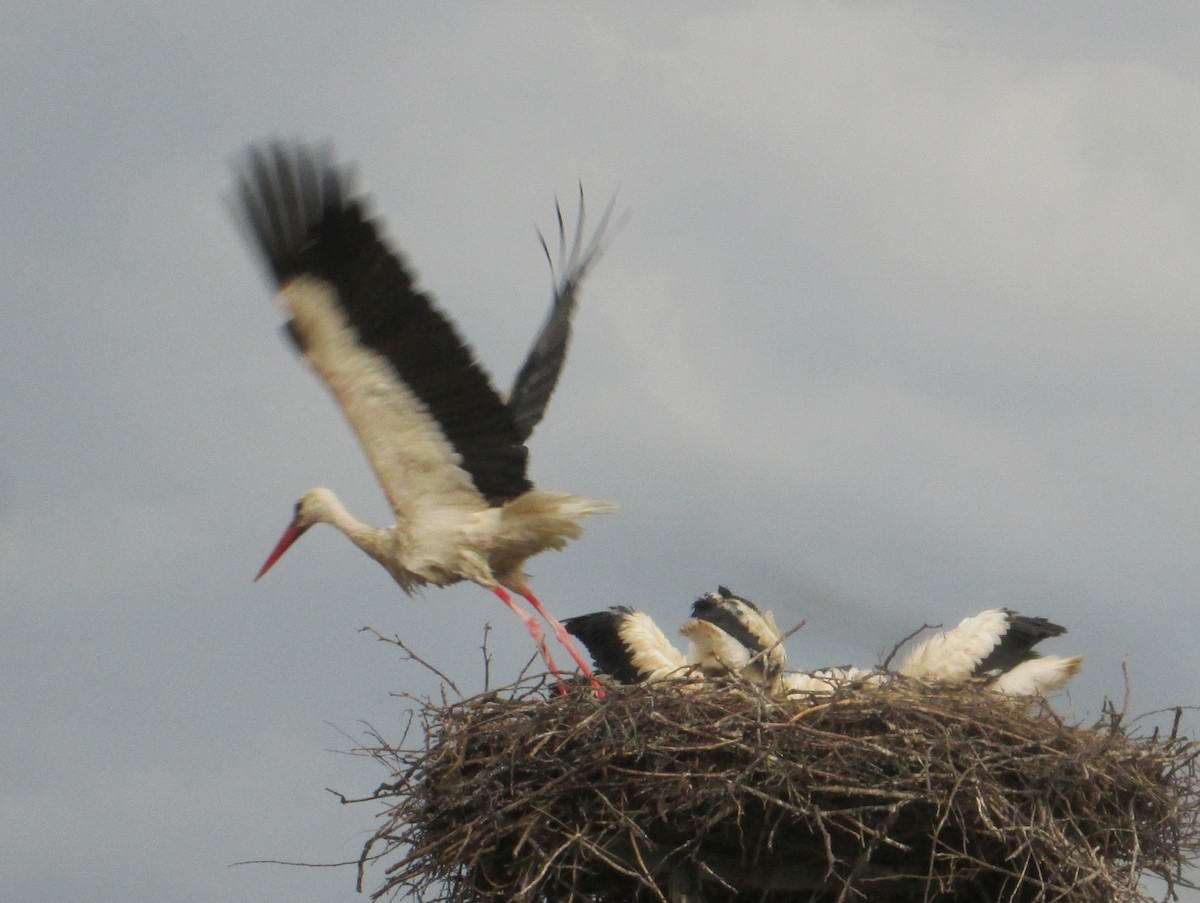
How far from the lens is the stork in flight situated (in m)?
7.10

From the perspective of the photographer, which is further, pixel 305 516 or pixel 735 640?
pixel 305 516

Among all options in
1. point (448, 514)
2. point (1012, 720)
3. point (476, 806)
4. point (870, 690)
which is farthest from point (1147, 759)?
point (448, 514)

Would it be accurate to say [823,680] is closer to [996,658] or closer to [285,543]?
[996,658]

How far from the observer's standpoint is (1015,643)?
839 cm

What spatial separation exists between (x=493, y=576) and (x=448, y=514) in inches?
17.0

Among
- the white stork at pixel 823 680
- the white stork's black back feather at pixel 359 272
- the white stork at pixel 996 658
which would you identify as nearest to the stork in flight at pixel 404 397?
the white stork's black back feather at pixel 359 272

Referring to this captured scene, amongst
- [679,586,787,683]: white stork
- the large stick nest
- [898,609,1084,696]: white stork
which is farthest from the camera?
[898,609,1084,696]: white stork

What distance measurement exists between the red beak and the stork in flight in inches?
19.4

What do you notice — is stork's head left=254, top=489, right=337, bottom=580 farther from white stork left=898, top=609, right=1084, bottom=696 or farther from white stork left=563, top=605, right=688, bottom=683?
white stork left=898, top=609, right=1084, bottom=696

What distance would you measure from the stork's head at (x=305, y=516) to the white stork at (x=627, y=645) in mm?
1419

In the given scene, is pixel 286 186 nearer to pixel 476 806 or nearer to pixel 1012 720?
pixel 476 806

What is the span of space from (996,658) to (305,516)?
3.53 metres

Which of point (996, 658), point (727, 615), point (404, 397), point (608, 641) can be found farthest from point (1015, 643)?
point (404, 397)

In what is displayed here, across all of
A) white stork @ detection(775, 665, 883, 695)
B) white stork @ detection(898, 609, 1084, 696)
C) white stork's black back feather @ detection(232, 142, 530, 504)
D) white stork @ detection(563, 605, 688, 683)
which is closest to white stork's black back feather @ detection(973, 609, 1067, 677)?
white stork @ detection(898, 609, 1084, 696)
